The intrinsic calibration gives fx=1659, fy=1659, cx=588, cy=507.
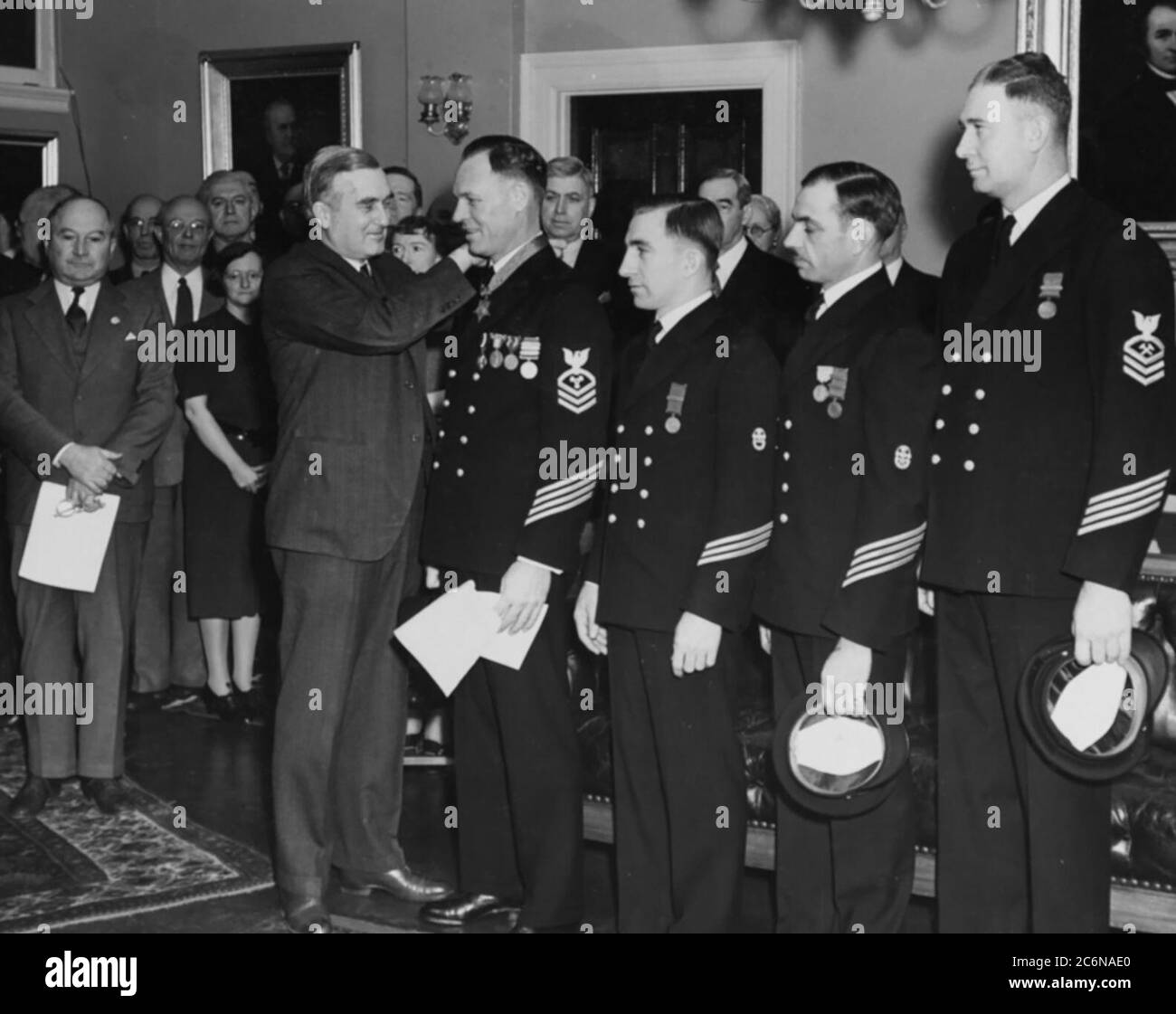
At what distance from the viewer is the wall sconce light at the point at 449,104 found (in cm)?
743

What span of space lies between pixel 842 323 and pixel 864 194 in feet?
0.84

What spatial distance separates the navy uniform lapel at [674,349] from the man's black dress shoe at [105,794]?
84.0 inches

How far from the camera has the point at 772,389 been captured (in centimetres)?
332

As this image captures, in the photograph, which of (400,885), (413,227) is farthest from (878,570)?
(413,227)

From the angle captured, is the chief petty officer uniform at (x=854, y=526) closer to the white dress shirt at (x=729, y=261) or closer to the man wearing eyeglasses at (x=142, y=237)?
the white dress shirt at (x=729, y=261)

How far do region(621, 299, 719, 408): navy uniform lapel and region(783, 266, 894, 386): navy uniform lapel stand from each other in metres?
0.18

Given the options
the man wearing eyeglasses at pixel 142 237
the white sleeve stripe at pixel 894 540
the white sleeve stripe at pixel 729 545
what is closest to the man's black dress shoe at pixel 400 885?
the white sleeve stripe at pixel 729 545

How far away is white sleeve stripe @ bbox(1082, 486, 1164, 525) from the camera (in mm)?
2906

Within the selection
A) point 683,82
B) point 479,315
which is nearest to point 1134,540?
point 479,315

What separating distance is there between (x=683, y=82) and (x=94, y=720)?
3.84 m

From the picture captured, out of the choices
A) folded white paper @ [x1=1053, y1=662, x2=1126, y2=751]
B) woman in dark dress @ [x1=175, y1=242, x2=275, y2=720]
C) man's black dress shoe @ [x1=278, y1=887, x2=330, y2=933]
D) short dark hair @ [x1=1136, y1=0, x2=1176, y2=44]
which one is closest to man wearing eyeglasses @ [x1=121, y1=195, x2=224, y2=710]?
woman in dark dress @ [x1=175, y1=242, x2=275, y2=720]

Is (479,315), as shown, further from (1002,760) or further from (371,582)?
(1002,760)

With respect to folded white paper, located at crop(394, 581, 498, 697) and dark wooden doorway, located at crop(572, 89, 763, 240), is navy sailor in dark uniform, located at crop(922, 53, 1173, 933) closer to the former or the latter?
folded white paper, located at crop(394, 581, 498, 697)

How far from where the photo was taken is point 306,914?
367 centimetres
